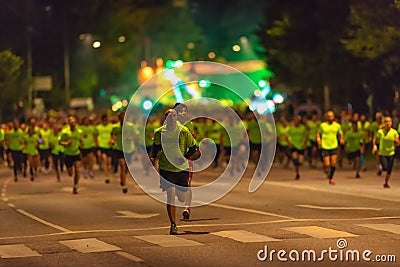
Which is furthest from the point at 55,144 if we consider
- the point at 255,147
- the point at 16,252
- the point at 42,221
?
the point at 16,252

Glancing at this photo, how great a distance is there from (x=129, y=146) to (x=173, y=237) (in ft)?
38.1

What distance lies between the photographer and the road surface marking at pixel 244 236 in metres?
16.2

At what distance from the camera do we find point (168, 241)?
645 inches

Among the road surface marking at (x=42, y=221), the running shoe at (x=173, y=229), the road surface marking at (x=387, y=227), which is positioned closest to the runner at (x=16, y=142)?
the road surface marking at (x=42, y=221)

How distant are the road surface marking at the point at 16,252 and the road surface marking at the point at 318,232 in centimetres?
389

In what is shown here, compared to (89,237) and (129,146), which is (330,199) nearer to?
(129,146)

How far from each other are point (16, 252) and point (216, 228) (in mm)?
3577

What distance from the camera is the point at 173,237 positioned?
55.3 ft

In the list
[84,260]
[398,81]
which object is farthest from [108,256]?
[398,81]

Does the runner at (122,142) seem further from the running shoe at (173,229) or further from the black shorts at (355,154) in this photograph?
the running shoe at (173,229)

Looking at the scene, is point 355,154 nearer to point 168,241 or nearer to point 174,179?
point 174,179

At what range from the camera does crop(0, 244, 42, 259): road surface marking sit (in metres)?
15.3

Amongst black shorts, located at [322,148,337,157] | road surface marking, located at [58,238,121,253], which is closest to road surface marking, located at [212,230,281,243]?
road surface marking, located at [58,238,121,253]

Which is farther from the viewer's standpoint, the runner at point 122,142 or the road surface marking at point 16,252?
the runner at point 122,142
